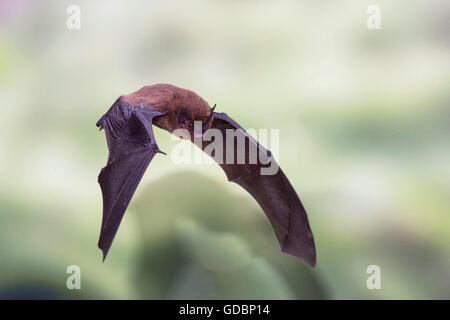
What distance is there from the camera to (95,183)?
2.26 meters

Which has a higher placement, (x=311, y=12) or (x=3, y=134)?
(x=311, y=12)

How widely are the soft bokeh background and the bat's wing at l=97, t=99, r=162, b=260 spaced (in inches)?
17.5

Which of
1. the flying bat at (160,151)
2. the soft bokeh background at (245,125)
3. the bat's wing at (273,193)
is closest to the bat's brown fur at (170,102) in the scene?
the flying bat at (160,151)

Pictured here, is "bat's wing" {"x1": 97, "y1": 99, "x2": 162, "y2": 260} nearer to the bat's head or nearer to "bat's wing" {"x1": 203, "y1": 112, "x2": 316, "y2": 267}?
the bat's head

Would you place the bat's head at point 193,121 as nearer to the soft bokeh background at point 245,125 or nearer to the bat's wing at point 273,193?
the bat's wing at point 273,193

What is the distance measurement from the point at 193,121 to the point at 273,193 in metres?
0.52

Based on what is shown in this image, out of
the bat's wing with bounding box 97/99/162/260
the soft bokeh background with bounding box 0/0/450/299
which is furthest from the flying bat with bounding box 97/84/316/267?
the soft bokeh background with bounding box 0/0/450/299

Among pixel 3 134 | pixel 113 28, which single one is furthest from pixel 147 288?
pixel 113 28

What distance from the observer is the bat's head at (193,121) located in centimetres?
194

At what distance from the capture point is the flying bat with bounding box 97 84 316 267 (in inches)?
65.6

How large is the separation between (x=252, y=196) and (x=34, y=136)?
113 cm

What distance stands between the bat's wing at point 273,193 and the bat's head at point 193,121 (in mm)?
64

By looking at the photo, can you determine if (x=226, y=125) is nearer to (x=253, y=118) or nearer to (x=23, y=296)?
(x=253, y=118)
